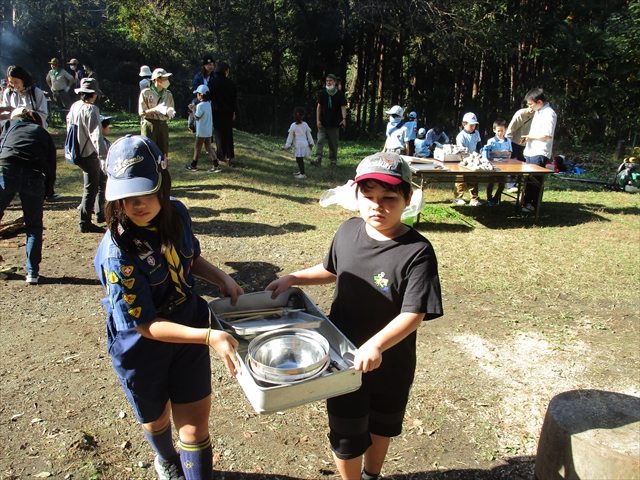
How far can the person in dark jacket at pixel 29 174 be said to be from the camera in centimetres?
511

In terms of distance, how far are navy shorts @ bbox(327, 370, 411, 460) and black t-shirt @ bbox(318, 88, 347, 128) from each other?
994 cm

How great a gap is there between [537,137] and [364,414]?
7.64 metres

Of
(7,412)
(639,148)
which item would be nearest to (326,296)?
(7,412)

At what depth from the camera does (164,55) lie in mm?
21359

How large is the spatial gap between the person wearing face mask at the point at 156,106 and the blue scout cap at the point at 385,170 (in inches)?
287

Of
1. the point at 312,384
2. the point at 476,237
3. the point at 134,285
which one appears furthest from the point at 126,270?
the point at 476,237

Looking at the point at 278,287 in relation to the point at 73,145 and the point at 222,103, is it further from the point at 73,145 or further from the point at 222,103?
the point at 222,103

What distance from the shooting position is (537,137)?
8633 mm

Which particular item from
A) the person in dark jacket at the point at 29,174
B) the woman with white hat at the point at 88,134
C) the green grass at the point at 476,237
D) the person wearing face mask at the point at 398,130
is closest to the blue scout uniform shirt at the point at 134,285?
the green grass at the point at 476,237

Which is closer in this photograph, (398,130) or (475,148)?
(475,148)

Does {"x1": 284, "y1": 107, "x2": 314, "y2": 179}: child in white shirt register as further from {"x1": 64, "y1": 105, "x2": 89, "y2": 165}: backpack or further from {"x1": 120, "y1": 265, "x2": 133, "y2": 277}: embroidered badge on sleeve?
{"x1": 120, "y1": 265, "x2": 133, "y2": 277}: embroidered badge on sleeve

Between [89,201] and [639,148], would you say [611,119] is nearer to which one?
[639,148]

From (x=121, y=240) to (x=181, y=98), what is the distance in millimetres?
20931

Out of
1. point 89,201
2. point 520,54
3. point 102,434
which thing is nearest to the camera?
point 102,434
